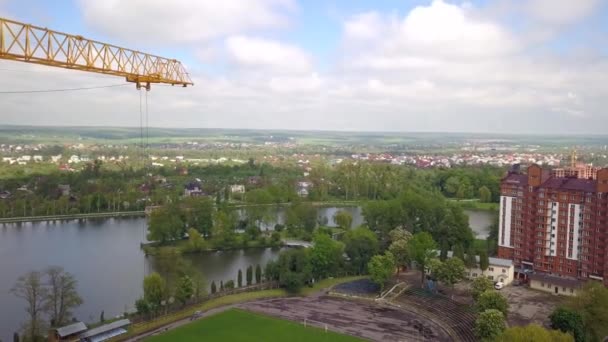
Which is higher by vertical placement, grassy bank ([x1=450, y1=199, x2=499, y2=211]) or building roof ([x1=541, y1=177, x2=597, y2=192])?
building roof ([x1=541, y1=177, x2=597, y2=192])

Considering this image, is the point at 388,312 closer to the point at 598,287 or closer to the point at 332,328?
the point at 332,328

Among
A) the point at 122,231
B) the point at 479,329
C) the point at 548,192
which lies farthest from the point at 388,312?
the point at 122,231

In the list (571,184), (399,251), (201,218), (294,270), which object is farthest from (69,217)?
(571,184)

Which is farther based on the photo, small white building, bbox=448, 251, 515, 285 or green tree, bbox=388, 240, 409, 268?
green tree, bbox=388, 240, 409, 268

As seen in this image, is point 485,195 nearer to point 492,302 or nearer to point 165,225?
point 165,225

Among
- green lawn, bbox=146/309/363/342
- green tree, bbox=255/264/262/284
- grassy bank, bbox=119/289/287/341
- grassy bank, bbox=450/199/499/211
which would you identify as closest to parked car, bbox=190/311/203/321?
grassy bank, bbox=119/289/287/341

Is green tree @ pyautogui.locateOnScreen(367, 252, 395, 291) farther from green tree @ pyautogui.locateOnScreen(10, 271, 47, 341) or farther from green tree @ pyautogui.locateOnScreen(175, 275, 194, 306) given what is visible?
green tree @ pyautogui.locateOnScreen(10, 271, 47, 341)
